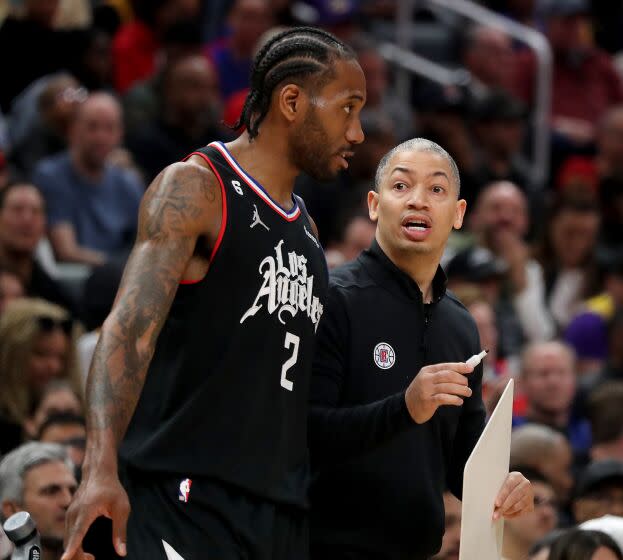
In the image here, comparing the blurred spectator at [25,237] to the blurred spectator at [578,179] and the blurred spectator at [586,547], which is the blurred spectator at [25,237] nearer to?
the blurred spectator at [578,179]

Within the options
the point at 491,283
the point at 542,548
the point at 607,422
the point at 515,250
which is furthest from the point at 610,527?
the point at 515,250

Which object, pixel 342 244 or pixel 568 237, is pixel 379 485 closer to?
→ pixel 342 244

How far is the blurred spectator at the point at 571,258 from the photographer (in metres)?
9.25

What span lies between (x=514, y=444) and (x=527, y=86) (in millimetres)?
5225

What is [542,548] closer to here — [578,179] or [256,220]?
[256,220]

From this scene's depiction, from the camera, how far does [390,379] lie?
12.4 ft

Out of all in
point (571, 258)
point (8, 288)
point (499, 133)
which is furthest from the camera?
point (499, 133)

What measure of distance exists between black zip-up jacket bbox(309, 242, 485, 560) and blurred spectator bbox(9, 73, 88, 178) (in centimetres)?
518

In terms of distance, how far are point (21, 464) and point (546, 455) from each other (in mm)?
2511

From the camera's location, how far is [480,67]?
446 inches

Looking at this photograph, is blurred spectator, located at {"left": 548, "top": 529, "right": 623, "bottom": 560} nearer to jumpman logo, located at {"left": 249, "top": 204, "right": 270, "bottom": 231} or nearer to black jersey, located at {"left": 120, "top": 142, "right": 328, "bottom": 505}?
black jersey, located at {"left": 120, "top": 142, "right": 328, "bottom": 505}

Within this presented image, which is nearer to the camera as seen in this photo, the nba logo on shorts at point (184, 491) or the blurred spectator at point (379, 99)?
the nba logo on shorts at point (184, 491)

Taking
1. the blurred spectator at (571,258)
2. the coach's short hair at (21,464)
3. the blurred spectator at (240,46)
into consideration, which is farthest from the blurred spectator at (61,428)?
the blurred spectator at (240,46)

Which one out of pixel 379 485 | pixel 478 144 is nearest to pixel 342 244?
pixel 478 144
